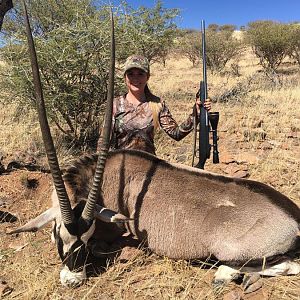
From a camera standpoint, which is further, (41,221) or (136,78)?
(136,78)

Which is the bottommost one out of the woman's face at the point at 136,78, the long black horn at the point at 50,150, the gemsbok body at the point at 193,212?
the gemsbok body at the point at 193,212

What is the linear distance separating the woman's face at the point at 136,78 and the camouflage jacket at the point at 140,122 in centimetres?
21

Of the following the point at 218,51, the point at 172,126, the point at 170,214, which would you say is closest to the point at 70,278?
the point at 170,214

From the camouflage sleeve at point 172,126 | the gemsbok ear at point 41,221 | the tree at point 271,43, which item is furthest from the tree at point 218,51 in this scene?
the gemsbok ear at point 41,221

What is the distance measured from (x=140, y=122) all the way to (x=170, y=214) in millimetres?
1318

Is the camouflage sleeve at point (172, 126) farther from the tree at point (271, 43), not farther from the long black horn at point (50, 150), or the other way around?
the tree at point (271, 43)

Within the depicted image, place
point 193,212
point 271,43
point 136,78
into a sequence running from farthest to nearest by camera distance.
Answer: point 271,43 → point 136,78 → point 193,212

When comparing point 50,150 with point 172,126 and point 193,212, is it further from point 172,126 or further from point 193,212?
point 172,126

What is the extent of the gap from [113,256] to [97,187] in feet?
2.91

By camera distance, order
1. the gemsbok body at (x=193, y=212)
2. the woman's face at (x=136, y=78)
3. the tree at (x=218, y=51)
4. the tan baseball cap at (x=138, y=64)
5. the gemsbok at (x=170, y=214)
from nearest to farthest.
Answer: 1. the gemsbok at (x=170, y=214)
2. the gemsbok body at (x=193, y=212)
3. the tan baseball cap at (x=138, y=64)
4. the woman's face at (x=136, y=78)
5. the tree at (x=218, y=51)

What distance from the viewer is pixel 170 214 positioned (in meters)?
3.58

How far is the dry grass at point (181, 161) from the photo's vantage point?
313 cm

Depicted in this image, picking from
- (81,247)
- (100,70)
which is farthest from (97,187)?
(100,70)

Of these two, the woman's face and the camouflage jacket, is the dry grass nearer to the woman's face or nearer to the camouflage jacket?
the camouflage jacket
